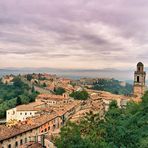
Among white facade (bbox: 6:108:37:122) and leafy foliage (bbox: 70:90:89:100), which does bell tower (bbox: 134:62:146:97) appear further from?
white facade (bbox: 6:108:37:122)

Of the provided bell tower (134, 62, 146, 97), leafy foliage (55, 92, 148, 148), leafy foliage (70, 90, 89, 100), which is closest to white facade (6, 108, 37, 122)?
bell tower (134, 62, 146, 97)

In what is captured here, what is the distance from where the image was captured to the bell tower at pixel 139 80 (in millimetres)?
71875

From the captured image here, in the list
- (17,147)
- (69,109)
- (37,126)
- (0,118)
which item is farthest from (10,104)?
(17,147)

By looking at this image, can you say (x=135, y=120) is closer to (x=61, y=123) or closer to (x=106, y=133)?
(x=106, y=133)

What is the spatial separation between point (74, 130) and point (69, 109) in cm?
3128

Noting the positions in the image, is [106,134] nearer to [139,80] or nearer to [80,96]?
[139,80]

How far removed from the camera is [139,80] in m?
72.4

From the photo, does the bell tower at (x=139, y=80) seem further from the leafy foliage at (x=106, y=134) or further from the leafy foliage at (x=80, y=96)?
the leafy foliage at (x=106, y=134)

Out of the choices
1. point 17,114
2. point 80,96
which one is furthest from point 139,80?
point 17,114

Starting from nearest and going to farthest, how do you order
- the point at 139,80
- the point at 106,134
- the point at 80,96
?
the point at 106,134 < the point at 139,80 < the point at 80,96

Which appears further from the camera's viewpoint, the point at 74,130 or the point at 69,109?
the point at 69,109

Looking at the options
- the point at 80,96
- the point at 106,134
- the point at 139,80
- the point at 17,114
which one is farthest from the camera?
the point at 80,96

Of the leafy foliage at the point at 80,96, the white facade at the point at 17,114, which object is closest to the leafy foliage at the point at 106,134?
the white facade at the point at 17,114

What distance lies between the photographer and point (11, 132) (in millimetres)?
37844
